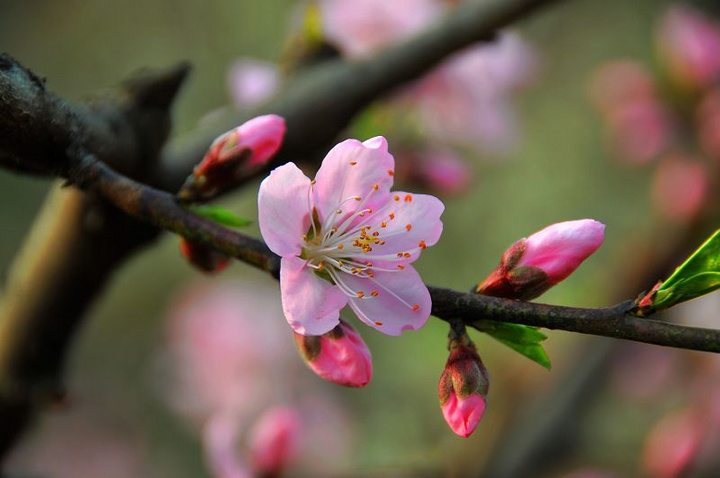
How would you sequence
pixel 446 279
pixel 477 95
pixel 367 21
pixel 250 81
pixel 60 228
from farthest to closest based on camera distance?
1. pixel 446 279
2. pixel 477 95
3. pixel 367 21
4. pixel 250 81
5. pixel 60 228

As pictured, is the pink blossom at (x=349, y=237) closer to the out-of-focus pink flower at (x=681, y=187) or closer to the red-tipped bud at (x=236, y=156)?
the red-tipped bud at (x=236, y=156)

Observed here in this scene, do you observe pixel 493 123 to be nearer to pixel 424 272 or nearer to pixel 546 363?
pixel 546 363

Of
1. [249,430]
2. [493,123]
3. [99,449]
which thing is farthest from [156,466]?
[493,123]

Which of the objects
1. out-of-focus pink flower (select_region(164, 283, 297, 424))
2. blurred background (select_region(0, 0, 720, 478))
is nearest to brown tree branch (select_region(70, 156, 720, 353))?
blurred background (select_region(0, 0, 720, 478))

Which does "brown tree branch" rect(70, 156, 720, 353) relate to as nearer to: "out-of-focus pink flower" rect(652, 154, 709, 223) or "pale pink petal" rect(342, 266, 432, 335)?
"pale pink petal" rect(342, 266, 432, 335)

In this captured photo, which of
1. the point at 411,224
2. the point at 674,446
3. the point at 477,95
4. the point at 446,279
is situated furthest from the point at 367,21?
the point at 446,279

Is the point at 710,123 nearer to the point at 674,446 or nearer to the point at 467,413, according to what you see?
the point at 674,446

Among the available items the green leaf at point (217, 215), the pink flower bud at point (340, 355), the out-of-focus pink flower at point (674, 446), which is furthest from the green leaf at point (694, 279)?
the out-of-focus pink flower at point (674, 446)
